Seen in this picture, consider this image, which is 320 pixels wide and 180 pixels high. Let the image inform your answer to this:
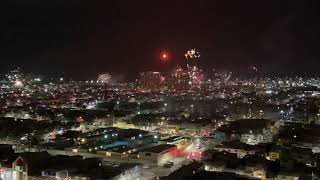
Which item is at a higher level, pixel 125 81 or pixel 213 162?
pixel 125 81

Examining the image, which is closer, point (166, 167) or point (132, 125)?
point (166, 167)

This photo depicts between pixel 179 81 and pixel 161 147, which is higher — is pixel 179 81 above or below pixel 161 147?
above

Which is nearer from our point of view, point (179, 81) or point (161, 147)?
point (161, 147)

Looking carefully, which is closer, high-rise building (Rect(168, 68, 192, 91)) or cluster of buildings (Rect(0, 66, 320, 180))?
cluster of buildings (Rect(0, 66, 320, 180))

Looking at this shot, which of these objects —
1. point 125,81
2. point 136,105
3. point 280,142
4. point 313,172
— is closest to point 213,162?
point 313,172

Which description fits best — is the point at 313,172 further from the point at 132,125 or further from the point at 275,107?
the point at 275,107

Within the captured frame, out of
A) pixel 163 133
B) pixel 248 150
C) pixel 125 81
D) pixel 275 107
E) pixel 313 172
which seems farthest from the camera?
pixel 125 81

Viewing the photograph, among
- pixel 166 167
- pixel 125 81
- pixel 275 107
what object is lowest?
pixel 166 167

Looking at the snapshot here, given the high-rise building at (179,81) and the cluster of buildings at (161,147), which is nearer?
the cluster of buildings at (161,147)

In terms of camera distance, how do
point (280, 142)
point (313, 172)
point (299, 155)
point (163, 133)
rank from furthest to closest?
point (163, 133) < point (280, 142) < point (299, 155) < point (313, 172)

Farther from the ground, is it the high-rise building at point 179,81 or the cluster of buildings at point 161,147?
the high-rise building at point 179,81

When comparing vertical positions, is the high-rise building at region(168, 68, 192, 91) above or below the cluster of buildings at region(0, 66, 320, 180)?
above
